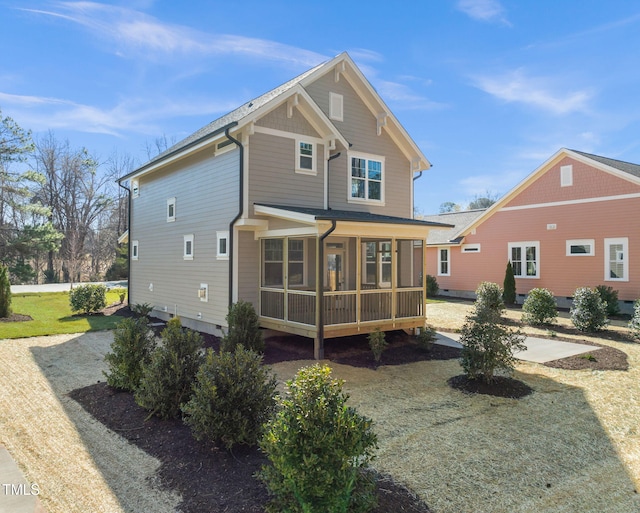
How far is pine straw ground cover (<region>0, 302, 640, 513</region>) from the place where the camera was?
155 inches

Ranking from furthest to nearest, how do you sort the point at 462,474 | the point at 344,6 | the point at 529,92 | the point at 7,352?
the point at 529,92
the point at 344,6
the point at 7,352
the point at 462,474

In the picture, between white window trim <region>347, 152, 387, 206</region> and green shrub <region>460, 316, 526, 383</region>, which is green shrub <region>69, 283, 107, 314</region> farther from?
green shrub <region>460, 316, 526, 383</region>

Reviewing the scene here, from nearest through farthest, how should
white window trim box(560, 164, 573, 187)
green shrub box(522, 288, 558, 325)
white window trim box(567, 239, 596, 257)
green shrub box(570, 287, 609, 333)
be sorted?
green shrub box(570, 287, 609, 333)
green shrub box(522, 288, 558, 325)
white window trim box(567, 239, 596, 257)
white window trim box(560, 164, 573, 187)

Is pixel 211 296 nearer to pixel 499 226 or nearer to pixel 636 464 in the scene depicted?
pixel 636 464

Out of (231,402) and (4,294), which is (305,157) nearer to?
(231,402)

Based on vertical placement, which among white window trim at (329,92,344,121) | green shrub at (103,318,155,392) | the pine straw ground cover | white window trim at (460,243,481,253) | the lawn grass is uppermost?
white window trim at (329,92,344,121)

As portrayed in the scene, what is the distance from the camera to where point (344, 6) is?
12977mm

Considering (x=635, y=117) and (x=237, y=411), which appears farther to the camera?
(x=635, y=117)

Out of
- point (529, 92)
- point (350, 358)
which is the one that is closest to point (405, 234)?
point (350, 358)

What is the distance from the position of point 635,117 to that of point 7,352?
2657 centimetres

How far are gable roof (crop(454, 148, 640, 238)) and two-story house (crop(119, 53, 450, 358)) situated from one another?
26.7 feet

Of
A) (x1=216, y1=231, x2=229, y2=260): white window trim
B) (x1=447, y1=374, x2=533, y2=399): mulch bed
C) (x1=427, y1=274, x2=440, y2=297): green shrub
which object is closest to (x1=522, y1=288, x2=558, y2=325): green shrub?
(x1=447, y1=374, x2=533, y2=399): mulch bed

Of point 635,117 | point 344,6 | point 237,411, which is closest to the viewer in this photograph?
point 237,411

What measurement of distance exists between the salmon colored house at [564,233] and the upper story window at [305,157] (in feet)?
41.4
